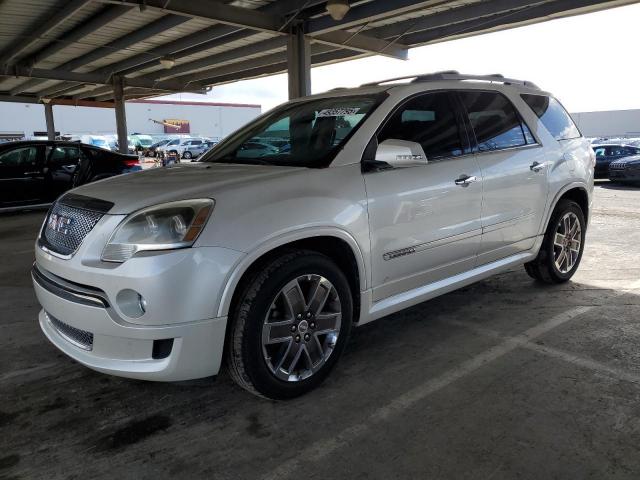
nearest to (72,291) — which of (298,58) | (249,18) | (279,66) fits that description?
(249,18)

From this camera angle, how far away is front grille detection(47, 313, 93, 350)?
2688 millimetres

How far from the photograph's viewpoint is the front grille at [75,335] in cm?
269

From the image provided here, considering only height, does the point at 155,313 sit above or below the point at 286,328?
above

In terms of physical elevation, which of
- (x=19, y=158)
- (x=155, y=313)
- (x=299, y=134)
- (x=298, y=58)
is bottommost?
(x=155, y=313)

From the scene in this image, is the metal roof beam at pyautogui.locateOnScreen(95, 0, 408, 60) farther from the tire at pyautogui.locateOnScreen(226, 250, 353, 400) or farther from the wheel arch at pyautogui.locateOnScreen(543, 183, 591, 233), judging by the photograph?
the tire at pyautogui.locateOnScreen(226, 250, 353, 400)

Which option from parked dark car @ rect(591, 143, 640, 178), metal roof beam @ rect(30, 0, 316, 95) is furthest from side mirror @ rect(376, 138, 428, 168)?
parked dark car @ rect(591, 143, 640, 178)

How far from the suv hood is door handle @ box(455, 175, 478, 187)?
3.97ft

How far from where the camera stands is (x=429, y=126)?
3617mm

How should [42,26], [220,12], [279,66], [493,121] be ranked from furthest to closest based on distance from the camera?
[279,66] → [42,26] → [220,12] → [493,121]

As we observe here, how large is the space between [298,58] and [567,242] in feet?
25.7

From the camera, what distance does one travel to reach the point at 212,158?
13.2 ft

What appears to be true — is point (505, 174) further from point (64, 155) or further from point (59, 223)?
point (64, 155)

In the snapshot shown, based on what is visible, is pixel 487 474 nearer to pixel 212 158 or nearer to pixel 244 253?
pixel 244 253

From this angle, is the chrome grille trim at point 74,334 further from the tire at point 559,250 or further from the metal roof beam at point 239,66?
the metal roof beam at point 239,66
